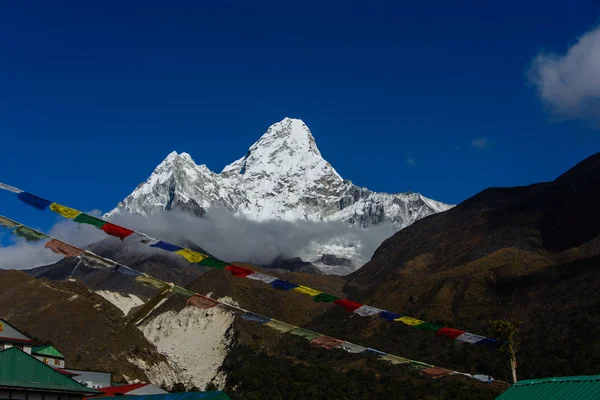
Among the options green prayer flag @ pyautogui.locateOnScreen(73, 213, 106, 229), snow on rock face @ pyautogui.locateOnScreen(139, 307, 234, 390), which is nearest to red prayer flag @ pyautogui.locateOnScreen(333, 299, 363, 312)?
green prayer flag @ pyautogui.locateOnScreen(73, 213, 106, 229)

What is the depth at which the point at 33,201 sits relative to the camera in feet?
74.4

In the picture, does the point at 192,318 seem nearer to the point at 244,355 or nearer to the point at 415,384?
the point at 244,355

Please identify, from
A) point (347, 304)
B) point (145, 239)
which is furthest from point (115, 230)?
point (347, 304)

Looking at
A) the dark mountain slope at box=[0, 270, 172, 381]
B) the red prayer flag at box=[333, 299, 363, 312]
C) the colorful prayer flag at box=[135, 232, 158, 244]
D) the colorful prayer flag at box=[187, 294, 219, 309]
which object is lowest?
the red prayer flag at box=[333, 299, 363, 312]

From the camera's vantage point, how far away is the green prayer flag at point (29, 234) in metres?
21.0

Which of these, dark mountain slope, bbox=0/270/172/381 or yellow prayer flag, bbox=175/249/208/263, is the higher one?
dark mountain slope, bbox=0/270/172/381

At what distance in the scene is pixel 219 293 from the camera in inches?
6767

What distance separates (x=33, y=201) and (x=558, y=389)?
1662 cm

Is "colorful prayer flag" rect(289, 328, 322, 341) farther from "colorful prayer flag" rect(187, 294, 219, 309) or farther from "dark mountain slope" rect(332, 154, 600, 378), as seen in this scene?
"dark mountain slope" rect(332, 154, 600, 378)

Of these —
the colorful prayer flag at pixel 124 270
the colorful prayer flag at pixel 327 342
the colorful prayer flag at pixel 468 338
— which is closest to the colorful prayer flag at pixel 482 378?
the colorful prayer flag at pixel 468 338

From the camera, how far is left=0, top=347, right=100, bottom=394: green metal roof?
93.5 feet

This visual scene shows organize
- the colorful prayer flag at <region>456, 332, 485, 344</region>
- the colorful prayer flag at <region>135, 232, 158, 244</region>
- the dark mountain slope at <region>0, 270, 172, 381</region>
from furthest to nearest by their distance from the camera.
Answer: the dark mountain slope at <region>0, 270, 172, 381</region>, the colorful prayer flag at <region>456, 332, 485, 344</region>, the colorful prayer flag at <region>135, 232, 158, 244</region>

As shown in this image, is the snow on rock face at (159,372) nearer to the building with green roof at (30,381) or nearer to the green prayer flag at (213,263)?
the building with green roof at (30,381)

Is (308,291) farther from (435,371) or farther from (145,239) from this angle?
(435,371)
